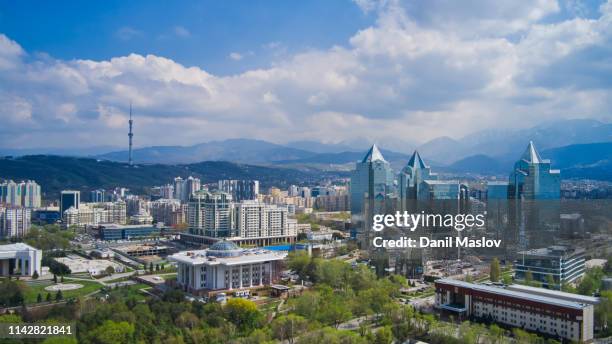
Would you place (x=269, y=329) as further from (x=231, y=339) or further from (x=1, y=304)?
(x=1, y=304)

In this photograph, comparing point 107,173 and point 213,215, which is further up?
point 107,173

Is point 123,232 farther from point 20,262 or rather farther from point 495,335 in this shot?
point 495,335

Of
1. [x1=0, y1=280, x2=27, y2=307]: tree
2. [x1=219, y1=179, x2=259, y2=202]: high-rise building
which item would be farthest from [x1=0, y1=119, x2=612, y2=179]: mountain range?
[x1=0, y1=280, x2=27, y2=307]: tree

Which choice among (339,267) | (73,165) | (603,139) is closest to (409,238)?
(339,267)

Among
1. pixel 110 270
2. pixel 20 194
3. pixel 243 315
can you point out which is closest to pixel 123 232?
pixel 110 270

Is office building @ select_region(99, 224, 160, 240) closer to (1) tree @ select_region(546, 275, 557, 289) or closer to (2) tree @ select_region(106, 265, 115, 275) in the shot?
(2) tree @ select_region(106, 265, 115, 275)

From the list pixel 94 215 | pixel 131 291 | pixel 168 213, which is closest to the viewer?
pixel 131 291

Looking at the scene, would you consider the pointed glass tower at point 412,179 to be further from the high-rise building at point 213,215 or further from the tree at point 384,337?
the tree at point 384,337
